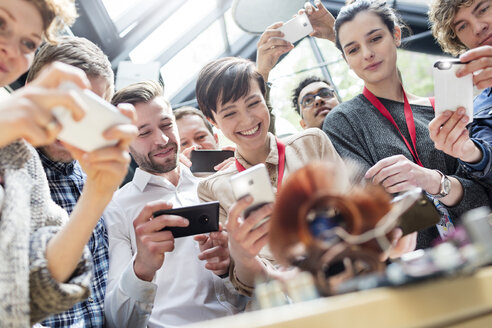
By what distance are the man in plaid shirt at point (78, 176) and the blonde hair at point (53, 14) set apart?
0.92 ft

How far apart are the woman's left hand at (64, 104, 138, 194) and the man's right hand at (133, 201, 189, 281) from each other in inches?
18.3

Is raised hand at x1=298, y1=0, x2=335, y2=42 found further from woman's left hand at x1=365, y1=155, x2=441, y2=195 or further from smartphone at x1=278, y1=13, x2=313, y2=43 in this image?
woman's left hand at x1=365, y1=155, x2=441, y2=195

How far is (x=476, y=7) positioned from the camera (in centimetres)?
177

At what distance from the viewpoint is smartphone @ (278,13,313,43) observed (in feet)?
7.22

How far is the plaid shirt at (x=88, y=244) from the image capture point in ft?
4.68

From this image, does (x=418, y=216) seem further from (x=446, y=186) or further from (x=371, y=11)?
(x=371, y=11)

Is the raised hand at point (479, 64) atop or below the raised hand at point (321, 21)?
atop

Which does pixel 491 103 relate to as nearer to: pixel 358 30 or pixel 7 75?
pixel 358 30

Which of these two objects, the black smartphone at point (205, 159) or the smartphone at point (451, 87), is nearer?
the smartphone at point (451, 87)

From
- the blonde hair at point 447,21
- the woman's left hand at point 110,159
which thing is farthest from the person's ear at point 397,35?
the woman's left hand at point 110,159

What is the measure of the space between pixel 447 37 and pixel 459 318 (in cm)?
186

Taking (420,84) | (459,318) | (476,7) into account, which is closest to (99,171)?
(459,318)

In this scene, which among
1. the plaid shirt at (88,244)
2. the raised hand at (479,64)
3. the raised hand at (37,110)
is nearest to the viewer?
the raised hand at (37,110)

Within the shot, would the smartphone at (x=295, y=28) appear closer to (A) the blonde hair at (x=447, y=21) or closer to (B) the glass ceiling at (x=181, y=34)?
(A) the blonde hair at (x=447, y=21)
